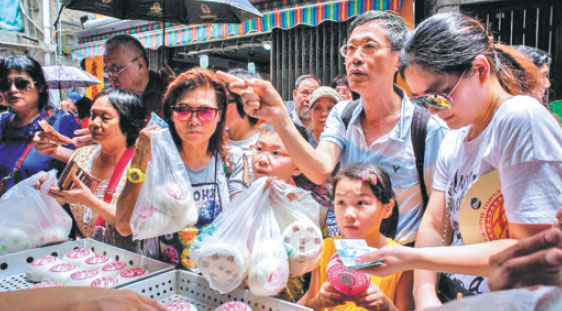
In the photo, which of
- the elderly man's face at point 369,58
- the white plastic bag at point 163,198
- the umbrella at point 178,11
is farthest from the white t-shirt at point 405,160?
the umbrella at point 178,11

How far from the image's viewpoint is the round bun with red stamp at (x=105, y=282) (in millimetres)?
1719

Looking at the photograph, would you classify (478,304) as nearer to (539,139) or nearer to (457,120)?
(539,139)

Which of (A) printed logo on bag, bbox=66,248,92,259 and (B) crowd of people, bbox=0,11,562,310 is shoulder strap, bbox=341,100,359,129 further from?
(A) printed logo on bag, bbox=66,248,92,259

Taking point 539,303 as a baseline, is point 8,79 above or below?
above

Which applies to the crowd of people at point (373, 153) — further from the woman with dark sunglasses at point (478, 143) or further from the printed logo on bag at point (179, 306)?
the printed logo on bag at point (179, 306)

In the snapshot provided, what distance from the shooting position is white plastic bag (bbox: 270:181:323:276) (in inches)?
59.2

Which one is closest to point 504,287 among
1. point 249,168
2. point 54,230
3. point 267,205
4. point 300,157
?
point 267,205

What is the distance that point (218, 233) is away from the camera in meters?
1.55

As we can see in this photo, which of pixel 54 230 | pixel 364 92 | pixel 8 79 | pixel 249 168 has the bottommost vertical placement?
pixel 54 230

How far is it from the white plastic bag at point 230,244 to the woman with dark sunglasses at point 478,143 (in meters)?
0.51

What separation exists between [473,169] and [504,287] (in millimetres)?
811

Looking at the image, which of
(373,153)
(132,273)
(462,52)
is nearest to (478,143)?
(462,52)

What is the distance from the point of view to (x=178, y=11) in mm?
3855

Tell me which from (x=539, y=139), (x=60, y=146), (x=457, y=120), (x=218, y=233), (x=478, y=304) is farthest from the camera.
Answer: (x=60, y=146)
